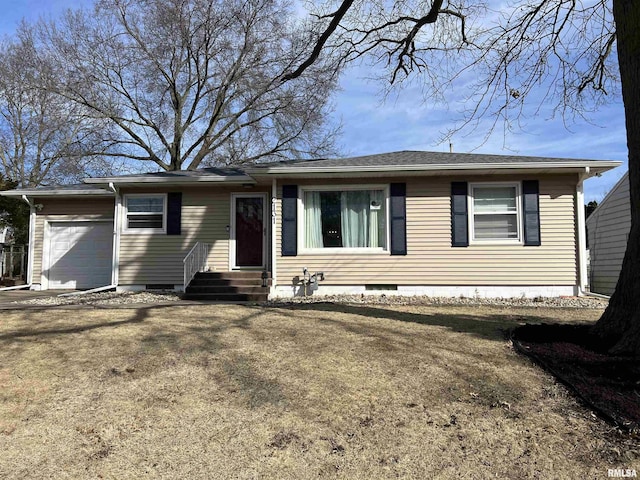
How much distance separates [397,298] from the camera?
9.55 m

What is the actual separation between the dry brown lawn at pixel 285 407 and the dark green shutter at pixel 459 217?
4.43 meters

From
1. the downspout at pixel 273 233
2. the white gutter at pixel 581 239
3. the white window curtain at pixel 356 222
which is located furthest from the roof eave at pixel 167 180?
the white gutter at pixel 581 239

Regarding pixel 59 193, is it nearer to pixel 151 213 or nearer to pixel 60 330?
pixel 151 213

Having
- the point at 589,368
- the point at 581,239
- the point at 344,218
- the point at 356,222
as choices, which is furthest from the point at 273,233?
the point at 589,368

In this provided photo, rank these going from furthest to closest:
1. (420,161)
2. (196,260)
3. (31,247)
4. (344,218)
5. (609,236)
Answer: (609,236)
(31,247)
(196,260)
(420,161)
(344,218)

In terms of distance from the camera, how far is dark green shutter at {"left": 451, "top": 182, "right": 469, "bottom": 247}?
994 centimetres

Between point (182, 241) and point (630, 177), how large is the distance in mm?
9250

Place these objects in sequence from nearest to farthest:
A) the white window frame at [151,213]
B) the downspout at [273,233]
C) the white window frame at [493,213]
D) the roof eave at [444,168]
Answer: the roof eave at [444,168], the white window frame at [493,213], the downspout at [273,233], the white window frame at [151,213]

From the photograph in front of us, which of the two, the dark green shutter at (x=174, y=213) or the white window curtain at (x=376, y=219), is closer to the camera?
the white window curtain at (x=376, y=219)

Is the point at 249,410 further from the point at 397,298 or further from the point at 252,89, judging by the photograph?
the point at 252,89

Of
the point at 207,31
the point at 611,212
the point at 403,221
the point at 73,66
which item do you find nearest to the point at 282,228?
the point at 403,221

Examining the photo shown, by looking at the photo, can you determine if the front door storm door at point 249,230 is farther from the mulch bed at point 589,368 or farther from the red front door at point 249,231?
the mulch bed at point 589,368

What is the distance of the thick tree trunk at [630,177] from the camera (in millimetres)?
4707

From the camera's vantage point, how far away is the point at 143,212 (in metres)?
11.4
